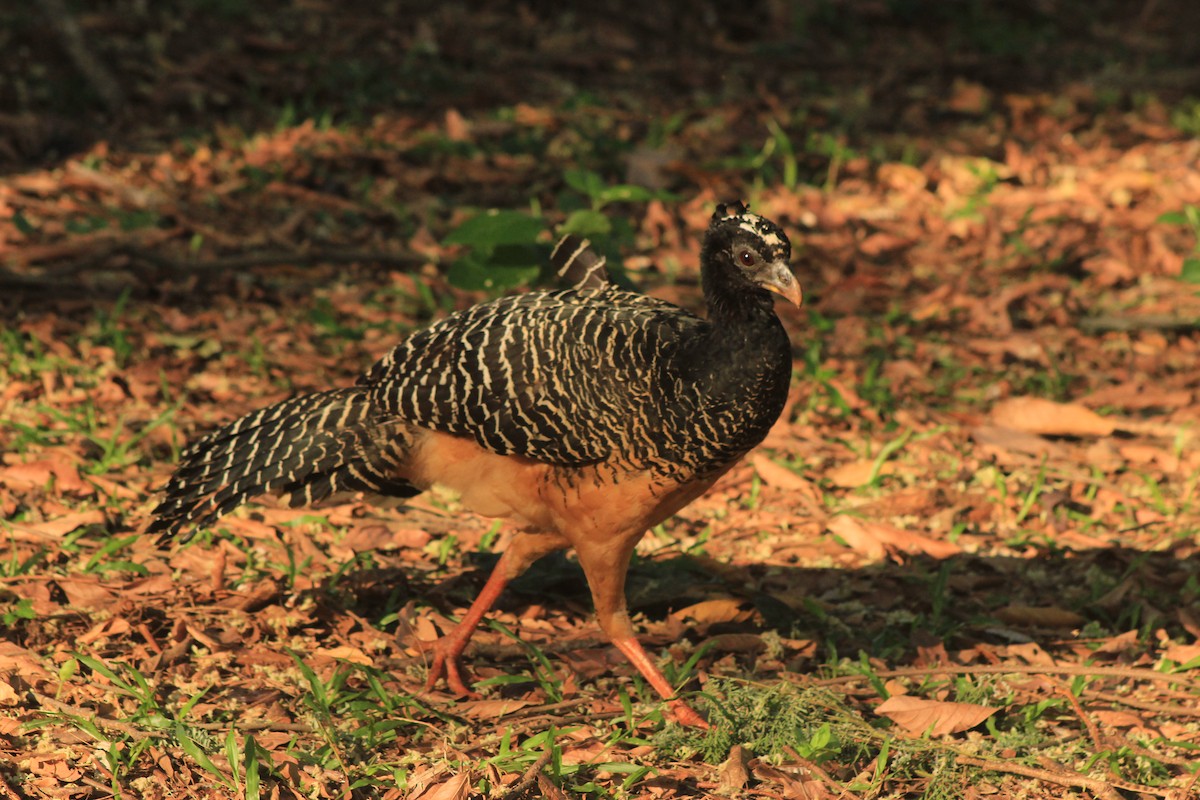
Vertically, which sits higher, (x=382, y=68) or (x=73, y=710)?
(x=382, y=68)

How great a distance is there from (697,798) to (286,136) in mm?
5939

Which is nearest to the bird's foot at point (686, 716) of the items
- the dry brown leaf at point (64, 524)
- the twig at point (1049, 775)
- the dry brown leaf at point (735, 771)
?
the dry brown leaf at point (735, 771)

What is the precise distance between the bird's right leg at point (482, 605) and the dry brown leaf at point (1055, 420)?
2.83 metres

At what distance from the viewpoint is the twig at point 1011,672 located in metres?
4.64

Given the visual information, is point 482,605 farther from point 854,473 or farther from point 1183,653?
point 1183,653

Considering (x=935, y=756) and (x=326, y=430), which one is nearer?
(x=935, y=756)

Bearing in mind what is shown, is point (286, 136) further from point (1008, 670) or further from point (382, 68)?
point (1008, 670)

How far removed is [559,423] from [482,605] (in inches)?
31.0

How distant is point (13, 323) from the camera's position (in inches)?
261

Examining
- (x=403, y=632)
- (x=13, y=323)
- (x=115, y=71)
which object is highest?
(x=115, y=71)

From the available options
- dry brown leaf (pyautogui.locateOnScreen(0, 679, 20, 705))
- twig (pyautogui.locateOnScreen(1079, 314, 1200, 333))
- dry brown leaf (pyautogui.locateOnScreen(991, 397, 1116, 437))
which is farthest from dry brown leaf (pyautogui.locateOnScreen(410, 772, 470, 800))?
twig (pyautogui.locateOnScreen(1079, 314, 1200, 333))

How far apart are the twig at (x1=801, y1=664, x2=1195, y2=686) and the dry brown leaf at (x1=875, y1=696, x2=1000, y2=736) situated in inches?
8.0

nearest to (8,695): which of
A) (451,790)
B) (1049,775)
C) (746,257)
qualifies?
(451,790)

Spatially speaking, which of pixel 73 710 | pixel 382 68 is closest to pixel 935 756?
pixel 73 710
